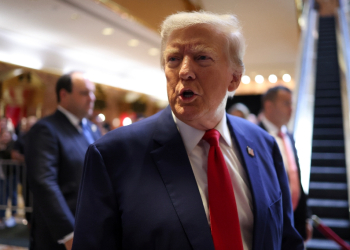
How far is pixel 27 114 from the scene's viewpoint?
993 centimetres

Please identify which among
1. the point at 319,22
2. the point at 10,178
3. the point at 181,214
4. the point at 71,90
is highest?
the point at 319,22

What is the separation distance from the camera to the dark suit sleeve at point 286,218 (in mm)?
1621

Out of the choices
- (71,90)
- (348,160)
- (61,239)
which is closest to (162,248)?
(61,239)

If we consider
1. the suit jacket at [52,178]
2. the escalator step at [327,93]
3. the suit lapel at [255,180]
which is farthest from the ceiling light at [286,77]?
the suit lapel at [255,180]

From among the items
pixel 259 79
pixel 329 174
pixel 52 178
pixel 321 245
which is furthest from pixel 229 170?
pixel 259 79

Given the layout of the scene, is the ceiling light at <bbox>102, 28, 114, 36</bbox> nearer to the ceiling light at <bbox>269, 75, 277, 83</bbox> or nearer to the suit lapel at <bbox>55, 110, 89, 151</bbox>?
the suit lapel at <bbox>55, 110, 89, 151</bbox>

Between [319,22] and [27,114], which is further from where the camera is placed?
[319,22]

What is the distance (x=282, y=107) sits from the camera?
10.8ft

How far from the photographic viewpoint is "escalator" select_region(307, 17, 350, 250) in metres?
4.65

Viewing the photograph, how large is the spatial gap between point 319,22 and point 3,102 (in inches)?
453

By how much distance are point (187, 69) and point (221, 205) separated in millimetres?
553

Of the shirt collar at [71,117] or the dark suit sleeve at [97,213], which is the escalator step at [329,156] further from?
the dark suit sleeve at [97,213]

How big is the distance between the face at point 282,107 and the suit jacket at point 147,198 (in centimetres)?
191

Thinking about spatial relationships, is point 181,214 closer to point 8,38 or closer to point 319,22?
point 8,38
